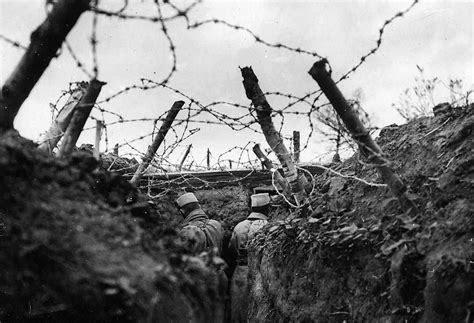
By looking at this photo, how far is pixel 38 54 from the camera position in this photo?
8.20 ft

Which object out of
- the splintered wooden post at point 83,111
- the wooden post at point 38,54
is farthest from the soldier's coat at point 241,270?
the wooden post at point 38,54

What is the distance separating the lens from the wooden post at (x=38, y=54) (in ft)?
8.16

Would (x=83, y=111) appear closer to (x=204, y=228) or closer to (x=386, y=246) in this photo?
(x=386, y=246)

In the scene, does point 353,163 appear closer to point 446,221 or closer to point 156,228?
point 446,221

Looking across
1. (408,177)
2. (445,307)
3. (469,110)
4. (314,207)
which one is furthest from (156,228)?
(469,110)

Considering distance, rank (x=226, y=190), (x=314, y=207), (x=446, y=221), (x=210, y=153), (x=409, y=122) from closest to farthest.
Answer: (x=446, y=221), (x=314, y=207), (x=409, y=122), (x=226, y=190), (x=210, y=153)

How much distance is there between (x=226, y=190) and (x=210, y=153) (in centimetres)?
339

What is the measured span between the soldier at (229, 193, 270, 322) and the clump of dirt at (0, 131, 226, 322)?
3.40 metres

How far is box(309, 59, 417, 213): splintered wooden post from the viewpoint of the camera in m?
3.17

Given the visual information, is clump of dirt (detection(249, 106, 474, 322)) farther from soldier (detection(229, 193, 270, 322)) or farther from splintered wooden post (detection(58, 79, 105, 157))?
splintered wooden post (detection(58, 79, 105, 157))

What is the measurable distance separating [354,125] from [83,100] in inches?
69.9

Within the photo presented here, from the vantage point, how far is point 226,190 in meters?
8.02

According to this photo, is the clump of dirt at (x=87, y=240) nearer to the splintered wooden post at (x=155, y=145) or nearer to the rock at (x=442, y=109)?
the splintered wooden post at (x=155, y=145)

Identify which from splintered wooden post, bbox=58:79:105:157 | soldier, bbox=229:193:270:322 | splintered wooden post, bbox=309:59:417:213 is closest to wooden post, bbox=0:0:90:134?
splintered wooden post, bbox=58:79:105:157
